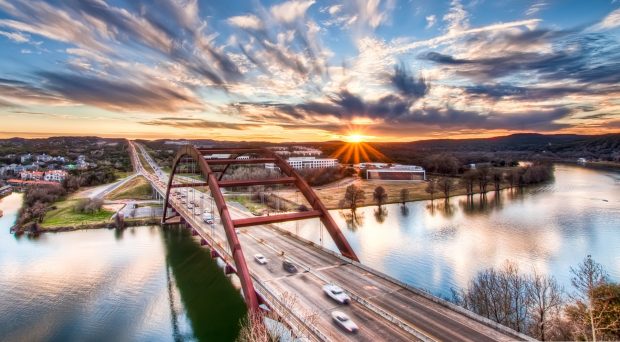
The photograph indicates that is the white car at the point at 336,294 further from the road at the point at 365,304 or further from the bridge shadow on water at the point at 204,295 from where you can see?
the bridge shadow on water at the point at 204,295

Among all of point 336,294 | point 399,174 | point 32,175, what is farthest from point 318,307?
point 32,175

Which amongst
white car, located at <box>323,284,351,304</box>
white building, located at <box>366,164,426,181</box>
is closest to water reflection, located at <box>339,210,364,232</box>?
white car, located at <box>323,284,351,304</box>

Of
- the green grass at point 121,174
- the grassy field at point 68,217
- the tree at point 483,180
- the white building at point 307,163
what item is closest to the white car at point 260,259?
the grassy field at point 68,217

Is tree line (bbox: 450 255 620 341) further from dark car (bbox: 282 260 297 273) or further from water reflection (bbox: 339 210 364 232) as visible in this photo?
water reflection (bbox: 339 210 364 232)

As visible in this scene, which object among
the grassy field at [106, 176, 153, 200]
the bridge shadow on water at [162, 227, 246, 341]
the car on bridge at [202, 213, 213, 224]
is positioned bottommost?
the bridge shadow on water at [162, 227, 246, 341]

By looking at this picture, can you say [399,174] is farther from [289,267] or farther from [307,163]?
[289,267]

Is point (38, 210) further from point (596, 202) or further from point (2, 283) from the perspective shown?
point (596, 202)
